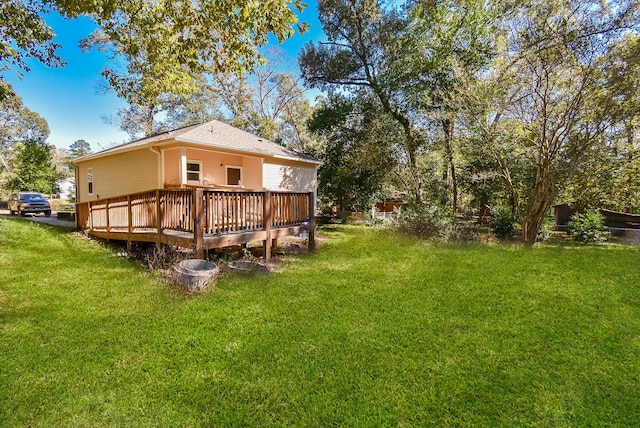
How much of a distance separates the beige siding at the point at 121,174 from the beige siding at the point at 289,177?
12.8 ft

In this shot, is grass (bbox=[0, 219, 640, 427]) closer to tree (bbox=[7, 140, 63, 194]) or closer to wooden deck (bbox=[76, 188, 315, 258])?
wooden deck (bbox=[76, 188, 315, 258])

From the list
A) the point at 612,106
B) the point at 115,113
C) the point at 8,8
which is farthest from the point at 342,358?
the point at 115,113

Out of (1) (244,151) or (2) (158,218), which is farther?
(1) (244,151)

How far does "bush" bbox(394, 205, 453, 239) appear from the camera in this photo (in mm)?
10906

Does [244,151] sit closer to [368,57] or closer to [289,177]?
[289,177]

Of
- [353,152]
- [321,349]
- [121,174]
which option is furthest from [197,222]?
[353,152]

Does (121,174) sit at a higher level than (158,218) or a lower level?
higher

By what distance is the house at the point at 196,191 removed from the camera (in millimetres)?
6355

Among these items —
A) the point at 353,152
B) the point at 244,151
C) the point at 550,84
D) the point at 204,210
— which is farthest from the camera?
the point at 353,152

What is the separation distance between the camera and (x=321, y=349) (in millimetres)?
3404

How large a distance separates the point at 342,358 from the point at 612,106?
1030cm

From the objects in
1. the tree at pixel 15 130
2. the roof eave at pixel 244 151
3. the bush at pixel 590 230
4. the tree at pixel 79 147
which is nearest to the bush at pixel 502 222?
the bush at pixel 590 230

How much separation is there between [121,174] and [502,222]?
16.4 m

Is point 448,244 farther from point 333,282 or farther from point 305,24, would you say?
point 305,24
